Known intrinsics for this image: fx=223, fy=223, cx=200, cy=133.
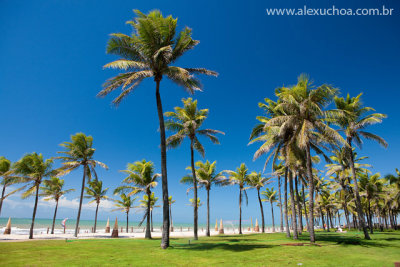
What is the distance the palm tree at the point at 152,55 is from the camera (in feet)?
42.3

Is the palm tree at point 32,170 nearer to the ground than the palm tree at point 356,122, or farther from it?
nearer to the ground

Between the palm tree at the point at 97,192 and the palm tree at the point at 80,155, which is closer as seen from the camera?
the palm tree at the point at 80,155

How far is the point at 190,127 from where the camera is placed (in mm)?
20281

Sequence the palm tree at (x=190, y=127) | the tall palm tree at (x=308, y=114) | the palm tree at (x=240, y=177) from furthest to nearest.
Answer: the palm tree at (x=240, y=177) → the palm tree at (x=190, y=127) → the tall palm tree at (x=308, y=114)

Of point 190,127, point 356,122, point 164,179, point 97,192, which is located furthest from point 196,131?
point 97,192

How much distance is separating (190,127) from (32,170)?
57.4 ft

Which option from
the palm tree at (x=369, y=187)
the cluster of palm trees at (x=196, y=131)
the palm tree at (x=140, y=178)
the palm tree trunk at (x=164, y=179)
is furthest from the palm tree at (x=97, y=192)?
the palm tree at (x=369, y=187)

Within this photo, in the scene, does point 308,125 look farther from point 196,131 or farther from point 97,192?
point 97,192

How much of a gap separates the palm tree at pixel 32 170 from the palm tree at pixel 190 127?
47.0 ft

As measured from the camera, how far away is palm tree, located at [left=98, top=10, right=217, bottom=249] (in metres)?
12.9

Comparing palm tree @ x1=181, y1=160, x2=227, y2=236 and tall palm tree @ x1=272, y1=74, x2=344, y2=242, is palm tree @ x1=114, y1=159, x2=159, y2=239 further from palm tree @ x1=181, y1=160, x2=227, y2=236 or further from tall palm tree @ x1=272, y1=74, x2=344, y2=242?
tall palm tree @ x1=272, y1=74, x2=344, y2=242

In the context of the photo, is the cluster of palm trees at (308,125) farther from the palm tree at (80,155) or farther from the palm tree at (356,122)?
the palm tree at (80,155)

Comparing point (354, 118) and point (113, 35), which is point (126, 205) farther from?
point (354, 118)

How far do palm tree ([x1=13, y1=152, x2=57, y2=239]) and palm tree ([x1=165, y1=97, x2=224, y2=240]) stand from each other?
1431cm
